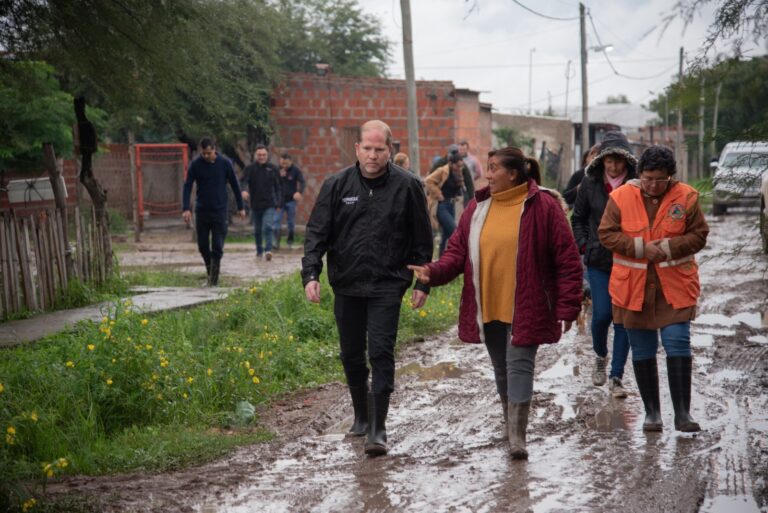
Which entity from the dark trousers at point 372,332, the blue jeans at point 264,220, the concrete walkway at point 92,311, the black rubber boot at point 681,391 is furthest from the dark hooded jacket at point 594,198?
the blue jeans at point 264,220

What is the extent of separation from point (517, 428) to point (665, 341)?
1.36 m

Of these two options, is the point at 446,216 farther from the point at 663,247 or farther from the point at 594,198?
the point at 663,247

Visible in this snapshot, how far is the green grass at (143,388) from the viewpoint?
610 cm

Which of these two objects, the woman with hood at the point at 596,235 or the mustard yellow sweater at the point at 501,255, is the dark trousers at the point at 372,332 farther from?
the woman with hood at the point at 596,235

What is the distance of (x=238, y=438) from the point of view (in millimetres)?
6672

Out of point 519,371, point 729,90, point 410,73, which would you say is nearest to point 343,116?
point 410,73

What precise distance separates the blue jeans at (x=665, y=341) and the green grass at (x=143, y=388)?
8.60ft

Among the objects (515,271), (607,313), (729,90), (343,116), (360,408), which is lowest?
(360,408)

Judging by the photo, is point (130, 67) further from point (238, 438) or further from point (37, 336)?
point (238, 438)

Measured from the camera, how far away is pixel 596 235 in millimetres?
8164

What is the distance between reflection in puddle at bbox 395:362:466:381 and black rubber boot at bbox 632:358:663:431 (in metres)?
2.29

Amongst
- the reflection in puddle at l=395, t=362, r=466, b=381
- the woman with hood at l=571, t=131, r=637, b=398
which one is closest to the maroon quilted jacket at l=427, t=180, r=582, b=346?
the woman with hood at l=571, t=131, r=637, b=398

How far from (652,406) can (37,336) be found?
559cm

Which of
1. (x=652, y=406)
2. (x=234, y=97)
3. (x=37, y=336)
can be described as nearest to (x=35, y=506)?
(x=652, y=406)
